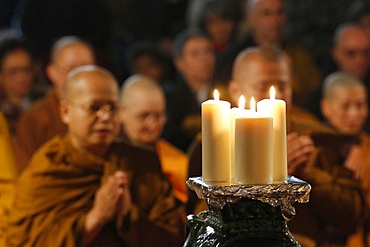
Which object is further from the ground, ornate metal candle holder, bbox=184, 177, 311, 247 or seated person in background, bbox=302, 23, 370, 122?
seated person in background, bbox=302, 23, 370, 122

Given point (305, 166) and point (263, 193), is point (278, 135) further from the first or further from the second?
point (305, 166)

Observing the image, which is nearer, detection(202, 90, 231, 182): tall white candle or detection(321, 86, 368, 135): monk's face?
detection(202, 90, 231, 182): tall white candle

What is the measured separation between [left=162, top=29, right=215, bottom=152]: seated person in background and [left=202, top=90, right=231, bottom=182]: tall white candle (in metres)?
4.26

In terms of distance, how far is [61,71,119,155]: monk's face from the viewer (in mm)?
6168

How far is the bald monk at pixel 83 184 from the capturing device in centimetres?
613

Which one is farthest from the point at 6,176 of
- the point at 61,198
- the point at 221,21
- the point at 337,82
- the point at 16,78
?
the point at 337,82

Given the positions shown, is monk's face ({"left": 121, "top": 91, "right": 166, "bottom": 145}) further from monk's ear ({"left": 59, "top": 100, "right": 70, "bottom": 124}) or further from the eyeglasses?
monk's ear ({"left": 59, "top": 100, "right": 70, "bottom": 124})

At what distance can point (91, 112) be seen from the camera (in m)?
6.17

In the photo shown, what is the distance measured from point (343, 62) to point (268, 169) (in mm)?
5197

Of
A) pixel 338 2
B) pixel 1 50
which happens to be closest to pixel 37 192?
pixel 1 50

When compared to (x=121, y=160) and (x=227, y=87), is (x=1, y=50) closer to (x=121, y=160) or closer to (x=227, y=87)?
(x=121, y=160)

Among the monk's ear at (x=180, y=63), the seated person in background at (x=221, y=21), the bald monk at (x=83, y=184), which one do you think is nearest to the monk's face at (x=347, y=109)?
the seated person in background at (x=221, y=21)

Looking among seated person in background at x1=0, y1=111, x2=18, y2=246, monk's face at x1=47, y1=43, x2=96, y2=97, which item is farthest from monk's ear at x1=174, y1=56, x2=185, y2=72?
seated person in background at x1=0, y1=111, x2=18, y2=246

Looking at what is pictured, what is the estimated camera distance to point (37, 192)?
6160 millimetres
